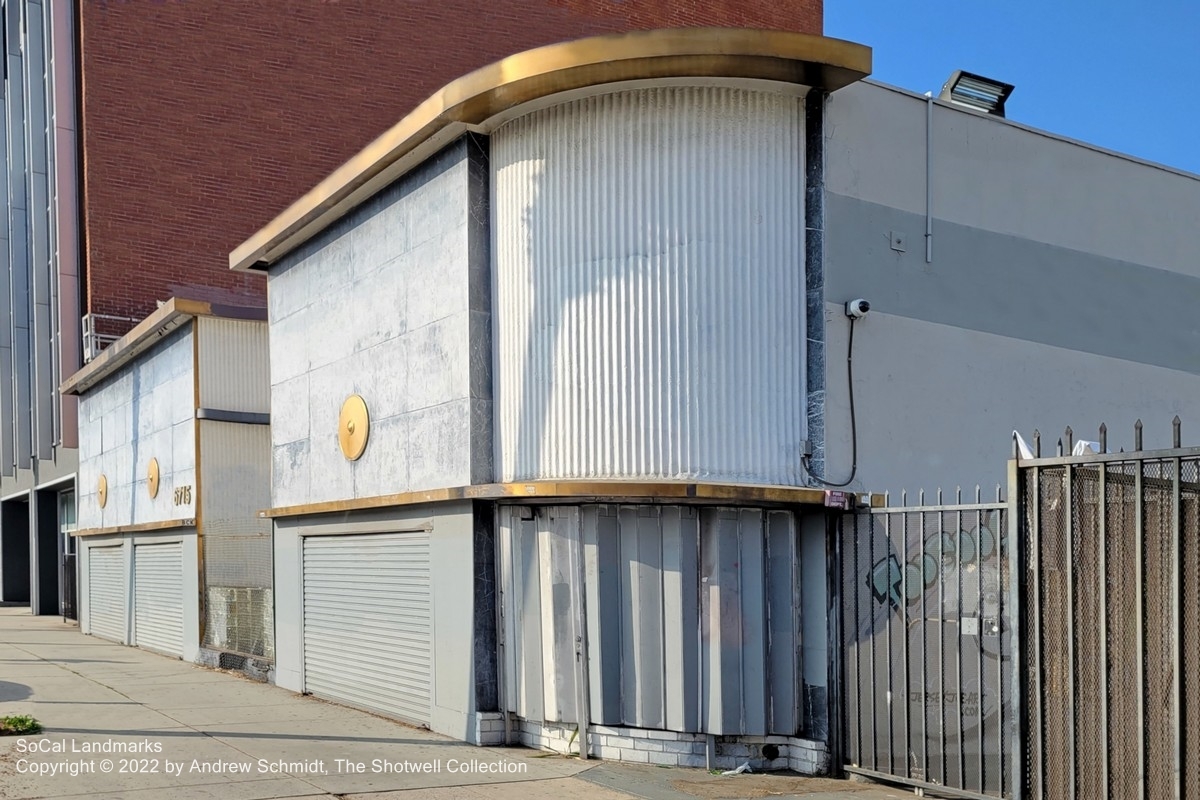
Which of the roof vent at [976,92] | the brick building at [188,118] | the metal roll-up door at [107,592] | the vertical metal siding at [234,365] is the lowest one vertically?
the metal roll-up door at [107,592]

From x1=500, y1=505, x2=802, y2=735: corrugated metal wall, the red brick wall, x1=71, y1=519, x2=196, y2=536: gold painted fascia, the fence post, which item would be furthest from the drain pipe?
the red brick wall

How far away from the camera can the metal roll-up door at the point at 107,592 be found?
22375 mm

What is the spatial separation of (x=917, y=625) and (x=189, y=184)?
66.3 ft

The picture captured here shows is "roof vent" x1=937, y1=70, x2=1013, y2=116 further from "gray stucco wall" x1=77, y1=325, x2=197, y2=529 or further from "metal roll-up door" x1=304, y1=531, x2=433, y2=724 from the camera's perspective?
"gray stucco wall" x1=77, y1=325, x2=197, y2=529

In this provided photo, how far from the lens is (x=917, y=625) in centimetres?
1005

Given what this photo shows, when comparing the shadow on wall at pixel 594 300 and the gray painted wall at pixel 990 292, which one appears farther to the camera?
the gray painted wall at pixel 990 292

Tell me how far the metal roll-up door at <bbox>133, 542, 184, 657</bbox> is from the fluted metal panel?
10881 millimetres

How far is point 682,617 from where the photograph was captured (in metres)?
9.95

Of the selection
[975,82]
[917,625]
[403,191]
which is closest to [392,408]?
[403,191]

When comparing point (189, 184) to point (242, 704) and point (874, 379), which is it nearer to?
point (242, 704)

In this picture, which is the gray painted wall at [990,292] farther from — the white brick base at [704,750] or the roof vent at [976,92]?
the white brick base at [704,750]

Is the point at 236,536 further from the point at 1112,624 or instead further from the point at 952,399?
the point at 1112,624

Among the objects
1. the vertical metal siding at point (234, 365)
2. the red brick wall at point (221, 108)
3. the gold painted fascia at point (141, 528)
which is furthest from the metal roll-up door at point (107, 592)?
the vertical metal siding at point (234, 365)

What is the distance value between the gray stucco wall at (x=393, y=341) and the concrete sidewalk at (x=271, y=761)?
2435mm
